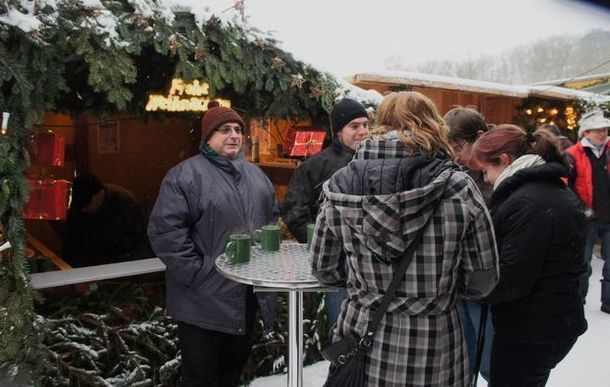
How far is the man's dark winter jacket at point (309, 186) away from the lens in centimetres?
352

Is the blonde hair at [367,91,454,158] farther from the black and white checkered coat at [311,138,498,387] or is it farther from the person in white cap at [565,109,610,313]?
the person in white cap at [565,109,610,313]

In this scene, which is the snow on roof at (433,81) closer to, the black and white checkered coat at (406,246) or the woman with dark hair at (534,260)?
the woman with dark hair at (534,260)

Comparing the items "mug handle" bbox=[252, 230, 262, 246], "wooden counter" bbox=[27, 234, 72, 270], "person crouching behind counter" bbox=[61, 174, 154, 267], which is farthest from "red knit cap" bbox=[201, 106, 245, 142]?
"person crouching behind counter" bbox=[61, 174, 154, 267]

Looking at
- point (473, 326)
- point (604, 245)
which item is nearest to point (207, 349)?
point (473, 326)

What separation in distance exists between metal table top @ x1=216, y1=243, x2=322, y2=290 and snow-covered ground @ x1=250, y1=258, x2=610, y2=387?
1573 millimetres

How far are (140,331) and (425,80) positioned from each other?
5105mm

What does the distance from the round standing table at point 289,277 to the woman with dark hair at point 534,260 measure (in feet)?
2.68

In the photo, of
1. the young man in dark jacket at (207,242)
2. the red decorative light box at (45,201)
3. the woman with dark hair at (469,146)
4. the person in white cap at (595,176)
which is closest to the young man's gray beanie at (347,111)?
the woman with dark hair at (469,146)

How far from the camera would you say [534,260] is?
2117 millimetres

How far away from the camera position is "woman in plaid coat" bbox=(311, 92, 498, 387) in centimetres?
175

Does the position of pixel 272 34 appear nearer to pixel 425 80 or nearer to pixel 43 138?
pixel 43 138

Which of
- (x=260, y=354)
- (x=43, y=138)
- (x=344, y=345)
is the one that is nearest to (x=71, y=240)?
(x=43, y=138)

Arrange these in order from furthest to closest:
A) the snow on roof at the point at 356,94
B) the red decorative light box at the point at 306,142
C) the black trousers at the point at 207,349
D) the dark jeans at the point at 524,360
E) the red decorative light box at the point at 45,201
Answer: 1. the red decorative light box at the point at 306,142
2. the snow on roof at the point at 356,94
3. the red decorative light box at the point at 45,201
4. the black trousers at the point at 207,349
5. the dark jeans at the point at 524,360

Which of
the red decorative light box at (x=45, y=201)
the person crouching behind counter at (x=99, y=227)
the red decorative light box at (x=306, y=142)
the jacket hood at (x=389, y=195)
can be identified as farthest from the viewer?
the red decorative light box at (x=306, y=142)
